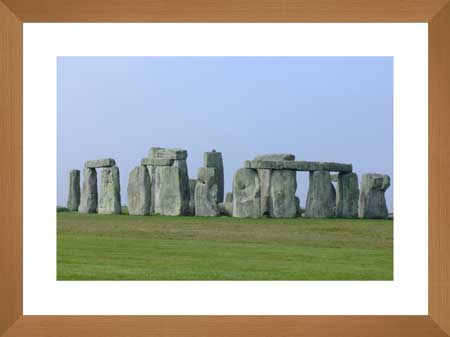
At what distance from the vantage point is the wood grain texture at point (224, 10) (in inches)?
152

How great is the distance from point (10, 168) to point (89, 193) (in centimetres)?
1548

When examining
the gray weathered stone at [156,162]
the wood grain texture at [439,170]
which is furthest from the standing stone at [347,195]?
the wood grain texture at [439,170]

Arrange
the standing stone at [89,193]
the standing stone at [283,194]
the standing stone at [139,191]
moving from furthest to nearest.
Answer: the standing stone at [89,193] < the standing stone at [139,191] < the standing stone at [283,194]

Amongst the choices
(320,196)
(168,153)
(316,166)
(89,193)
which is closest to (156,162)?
(168,153)

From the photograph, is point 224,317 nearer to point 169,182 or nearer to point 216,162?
point 169,182

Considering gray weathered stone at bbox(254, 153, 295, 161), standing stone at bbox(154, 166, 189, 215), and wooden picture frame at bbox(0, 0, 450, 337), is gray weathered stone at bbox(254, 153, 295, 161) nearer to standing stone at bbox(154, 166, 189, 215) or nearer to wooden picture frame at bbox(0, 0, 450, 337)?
standing stone at bbox(154, 166, 189, 215)

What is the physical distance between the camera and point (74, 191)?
Result: 20.5 metres

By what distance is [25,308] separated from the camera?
4059 mm

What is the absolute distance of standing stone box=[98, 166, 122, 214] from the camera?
60.1ft

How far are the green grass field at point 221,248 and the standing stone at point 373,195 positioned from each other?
599mm

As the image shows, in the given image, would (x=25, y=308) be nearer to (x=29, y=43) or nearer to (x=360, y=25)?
(x=29, y=43)

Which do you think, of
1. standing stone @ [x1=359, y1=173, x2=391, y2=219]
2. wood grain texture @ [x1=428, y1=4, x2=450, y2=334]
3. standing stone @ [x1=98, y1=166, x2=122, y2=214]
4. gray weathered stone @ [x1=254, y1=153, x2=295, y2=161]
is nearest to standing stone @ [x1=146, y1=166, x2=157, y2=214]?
standing stone @ [x1=98, y1=166, x2=122, y2=214]

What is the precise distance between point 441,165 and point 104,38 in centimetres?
233

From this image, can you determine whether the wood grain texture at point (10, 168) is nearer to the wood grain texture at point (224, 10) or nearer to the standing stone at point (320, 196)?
the wood grain texture at point (224, 10)
